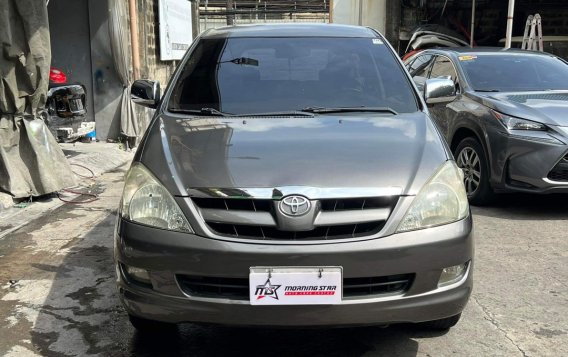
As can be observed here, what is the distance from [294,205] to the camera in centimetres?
242

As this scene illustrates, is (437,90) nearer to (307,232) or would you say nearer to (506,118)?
(506,118)

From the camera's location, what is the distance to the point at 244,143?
285 cm

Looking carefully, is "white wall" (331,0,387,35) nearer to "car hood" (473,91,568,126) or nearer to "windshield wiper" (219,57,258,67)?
"car hood" (473,91,568,126)

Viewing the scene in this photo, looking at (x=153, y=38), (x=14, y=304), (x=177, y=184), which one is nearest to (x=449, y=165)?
(x=177, y=184)

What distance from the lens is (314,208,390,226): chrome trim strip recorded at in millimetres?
2412

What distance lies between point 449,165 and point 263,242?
1.01 meters

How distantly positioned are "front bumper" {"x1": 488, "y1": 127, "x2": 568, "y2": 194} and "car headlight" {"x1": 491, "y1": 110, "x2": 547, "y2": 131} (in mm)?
57

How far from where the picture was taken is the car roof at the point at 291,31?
3990mm

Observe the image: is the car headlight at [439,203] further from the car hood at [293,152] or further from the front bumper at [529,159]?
the front bumper at [529,159]

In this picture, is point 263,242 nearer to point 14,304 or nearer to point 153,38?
point 14,304

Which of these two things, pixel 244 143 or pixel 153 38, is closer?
pixel 244 143

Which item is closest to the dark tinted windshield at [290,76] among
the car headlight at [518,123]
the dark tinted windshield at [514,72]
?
the car headlight at [518,123]

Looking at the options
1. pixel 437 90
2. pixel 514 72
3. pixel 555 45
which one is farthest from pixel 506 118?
pixel 555 45

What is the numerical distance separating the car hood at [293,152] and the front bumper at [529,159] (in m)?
2.39
